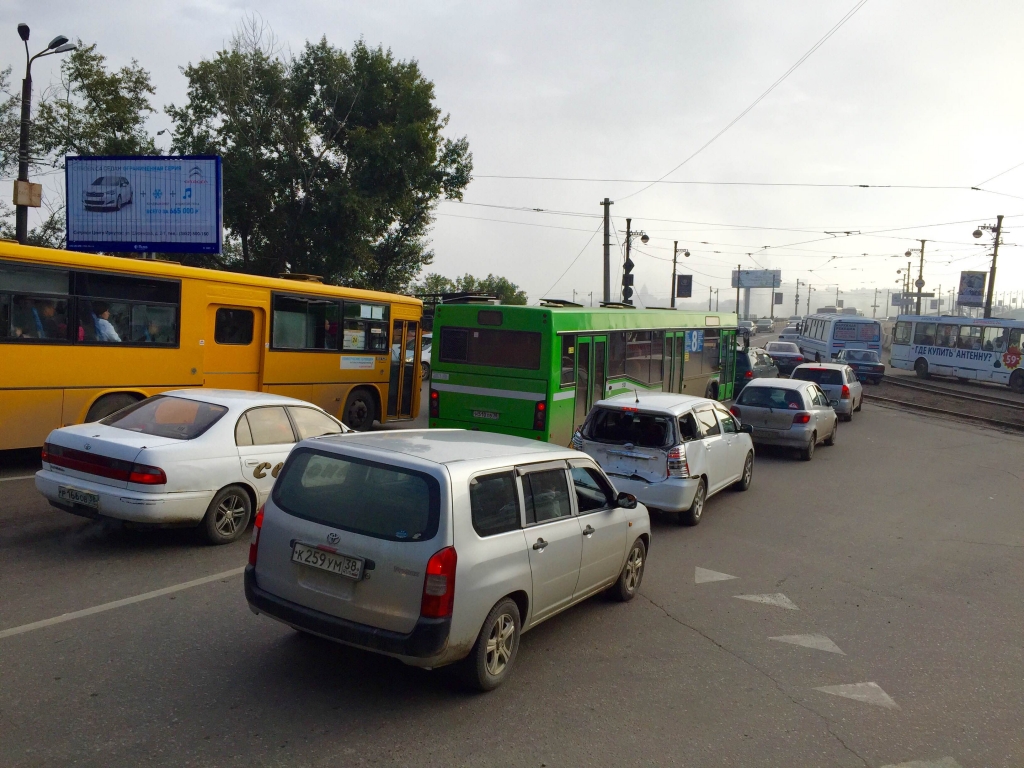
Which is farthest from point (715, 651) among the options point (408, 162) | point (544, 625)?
point (408, 162)

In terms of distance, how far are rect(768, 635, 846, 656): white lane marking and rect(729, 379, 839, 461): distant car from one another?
389 inches

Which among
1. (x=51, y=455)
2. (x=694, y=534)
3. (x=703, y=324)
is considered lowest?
(x=694, y=534)

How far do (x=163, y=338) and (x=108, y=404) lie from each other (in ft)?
4.23

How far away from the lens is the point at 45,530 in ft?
26.4

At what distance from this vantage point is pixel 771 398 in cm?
1648

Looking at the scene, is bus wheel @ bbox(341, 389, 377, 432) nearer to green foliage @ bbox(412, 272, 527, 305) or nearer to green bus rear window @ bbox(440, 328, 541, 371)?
green bus rear window @ bbox(440, 328, 541, 371)

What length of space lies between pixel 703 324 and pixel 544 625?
1534cm

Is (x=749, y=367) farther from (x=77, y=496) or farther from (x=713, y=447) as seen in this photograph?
(x=77, y=496)

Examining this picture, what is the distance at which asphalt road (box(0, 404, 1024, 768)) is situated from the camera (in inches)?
169

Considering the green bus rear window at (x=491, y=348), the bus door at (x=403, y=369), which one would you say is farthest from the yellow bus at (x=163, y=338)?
the green bus rear window at (x=491, y=348)

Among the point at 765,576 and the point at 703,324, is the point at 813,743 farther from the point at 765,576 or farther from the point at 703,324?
the point at 703,324

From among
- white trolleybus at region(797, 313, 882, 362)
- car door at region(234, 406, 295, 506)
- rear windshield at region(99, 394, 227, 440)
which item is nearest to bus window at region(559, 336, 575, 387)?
car door at region(234, 406, 295, 506)

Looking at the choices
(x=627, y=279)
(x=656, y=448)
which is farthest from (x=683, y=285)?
(x=656, y=448)

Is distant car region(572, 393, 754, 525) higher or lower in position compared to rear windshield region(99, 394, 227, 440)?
lower
